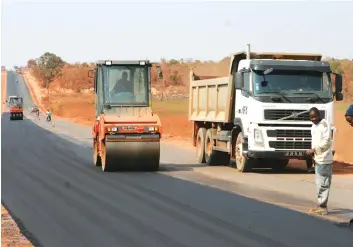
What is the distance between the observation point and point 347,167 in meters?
21.2

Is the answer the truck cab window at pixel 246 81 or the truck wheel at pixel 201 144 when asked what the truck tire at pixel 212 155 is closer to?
the truck wheel at pixel 201 144

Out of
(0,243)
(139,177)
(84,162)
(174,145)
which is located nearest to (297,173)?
(139,177)

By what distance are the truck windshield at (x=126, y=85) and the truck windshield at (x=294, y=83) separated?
369 centimetres

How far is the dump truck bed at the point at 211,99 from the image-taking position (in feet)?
64.4

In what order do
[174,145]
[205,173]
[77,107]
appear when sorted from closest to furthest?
[205,173]
[174,145]
[77,107]

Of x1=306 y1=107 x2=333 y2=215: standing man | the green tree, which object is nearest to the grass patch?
x1=306 y1=107 x2=333 y2=215: standing man

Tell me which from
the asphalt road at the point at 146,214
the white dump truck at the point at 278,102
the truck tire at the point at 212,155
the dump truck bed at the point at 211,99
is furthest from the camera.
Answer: the truck tire at the point at 212,155

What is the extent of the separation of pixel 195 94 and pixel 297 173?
5629mm

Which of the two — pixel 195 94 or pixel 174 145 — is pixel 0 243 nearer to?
pixel 195 94

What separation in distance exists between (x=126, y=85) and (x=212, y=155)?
3.95 m

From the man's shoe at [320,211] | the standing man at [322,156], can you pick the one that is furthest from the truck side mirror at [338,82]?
the man's shoe at [320,211]

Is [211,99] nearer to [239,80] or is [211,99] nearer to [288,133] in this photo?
[239,80]

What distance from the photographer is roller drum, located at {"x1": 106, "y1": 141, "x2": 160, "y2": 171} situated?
18594mm

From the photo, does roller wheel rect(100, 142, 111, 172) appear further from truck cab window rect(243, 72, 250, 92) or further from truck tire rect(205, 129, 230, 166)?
truck cab window rect(243, 72, 250, 92)
